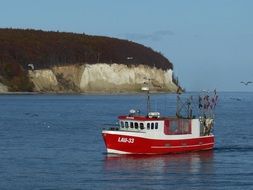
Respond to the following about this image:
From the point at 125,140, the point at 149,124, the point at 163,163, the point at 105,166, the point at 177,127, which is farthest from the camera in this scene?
the point at 177,127

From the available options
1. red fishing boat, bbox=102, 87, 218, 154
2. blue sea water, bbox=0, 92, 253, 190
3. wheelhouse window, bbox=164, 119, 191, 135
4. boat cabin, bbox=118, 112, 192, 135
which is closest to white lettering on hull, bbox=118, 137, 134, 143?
red fishing boat, bbox=102, 87, 218, 154

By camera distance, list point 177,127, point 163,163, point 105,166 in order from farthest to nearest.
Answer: point 177,127 < point 163,163 < point 105,166

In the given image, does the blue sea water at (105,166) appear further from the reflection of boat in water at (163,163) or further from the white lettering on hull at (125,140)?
the white lettering on hull at (125,140)

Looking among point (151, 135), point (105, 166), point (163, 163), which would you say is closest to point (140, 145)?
point (151, 135)

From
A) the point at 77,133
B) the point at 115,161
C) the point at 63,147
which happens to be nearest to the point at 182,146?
the point at 115,161

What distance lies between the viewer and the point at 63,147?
58.8 metres

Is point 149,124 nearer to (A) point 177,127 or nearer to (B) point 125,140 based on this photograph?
(B) point 125,140

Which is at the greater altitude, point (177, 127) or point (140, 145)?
point (177, 127)

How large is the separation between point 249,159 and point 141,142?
7419mm

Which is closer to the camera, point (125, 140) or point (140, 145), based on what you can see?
point (125, 140)

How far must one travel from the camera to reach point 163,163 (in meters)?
47.4

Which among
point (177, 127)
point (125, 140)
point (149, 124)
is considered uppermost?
point (149, 124)

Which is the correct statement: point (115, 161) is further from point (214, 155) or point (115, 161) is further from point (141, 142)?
point (214, 155)

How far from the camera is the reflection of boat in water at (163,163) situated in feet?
147
